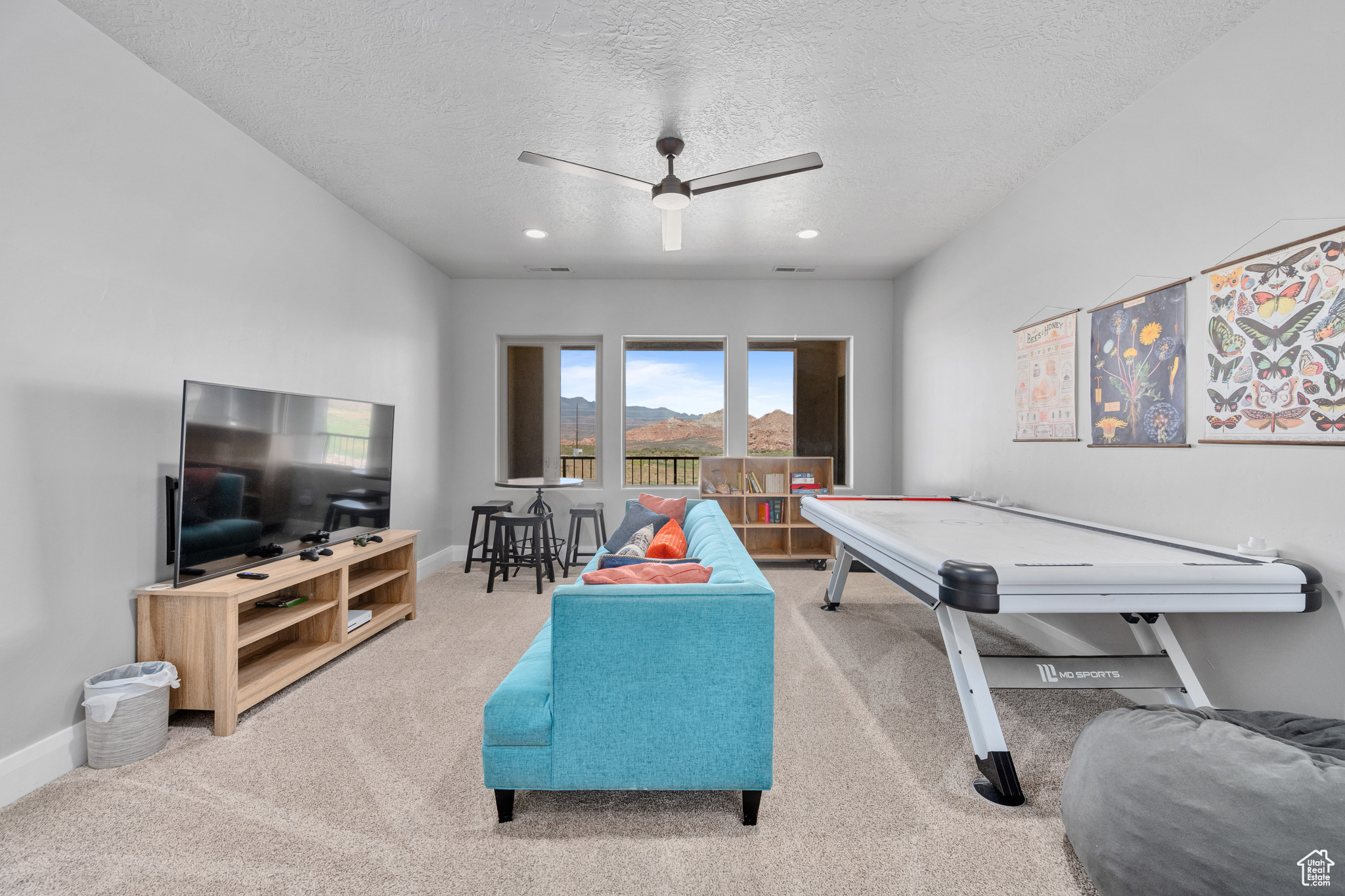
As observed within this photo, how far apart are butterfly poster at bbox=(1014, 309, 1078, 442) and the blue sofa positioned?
2.34 metres

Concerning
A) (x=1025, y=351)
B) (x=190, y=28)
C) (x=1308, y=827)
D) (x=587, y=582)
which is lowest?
(x=1308, y=827)

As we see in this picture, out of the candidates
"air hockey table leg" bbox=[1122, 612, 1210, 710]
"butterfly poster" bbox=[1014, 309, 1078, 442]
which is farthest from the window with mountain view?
"air hockey table leg" bbox=[1122, 612, 1210, 710]

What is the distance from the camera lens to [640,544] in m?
2.70

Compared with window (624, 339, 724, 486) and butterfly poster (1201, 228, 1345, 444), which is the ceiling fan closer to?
butterfly poster (1201, 228, 1345, 444)

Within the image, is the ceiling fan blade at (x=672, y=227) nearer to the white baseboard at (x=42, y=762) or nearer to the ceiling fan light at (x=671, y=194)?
the ceiling fan light at (x=671, y=194)

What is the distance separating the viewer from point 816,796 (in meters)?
1.81

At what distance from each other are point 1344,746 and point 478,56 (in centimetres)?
332

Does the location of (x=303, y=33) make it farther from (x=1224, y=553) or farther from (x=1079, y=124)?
(x=1224, y=553)

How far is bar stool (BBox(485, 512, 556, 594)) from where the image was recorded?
426 centimetres

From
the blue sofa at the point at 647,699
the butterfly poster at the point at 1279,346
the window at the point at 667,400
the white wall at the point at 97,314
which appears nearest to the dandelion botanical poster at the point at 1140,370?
the butterfly poster at the point at 1279,346

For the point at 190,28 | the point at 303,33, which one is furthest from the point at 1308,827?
the point at 190,28

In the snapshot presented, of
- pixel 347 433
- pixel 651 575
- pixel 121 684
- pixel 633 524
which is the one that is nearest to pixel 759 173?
pixel 651 575

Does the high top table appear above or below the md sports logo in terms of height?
above

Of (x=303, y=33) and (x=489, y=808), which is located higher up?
(x=303, y=33)
